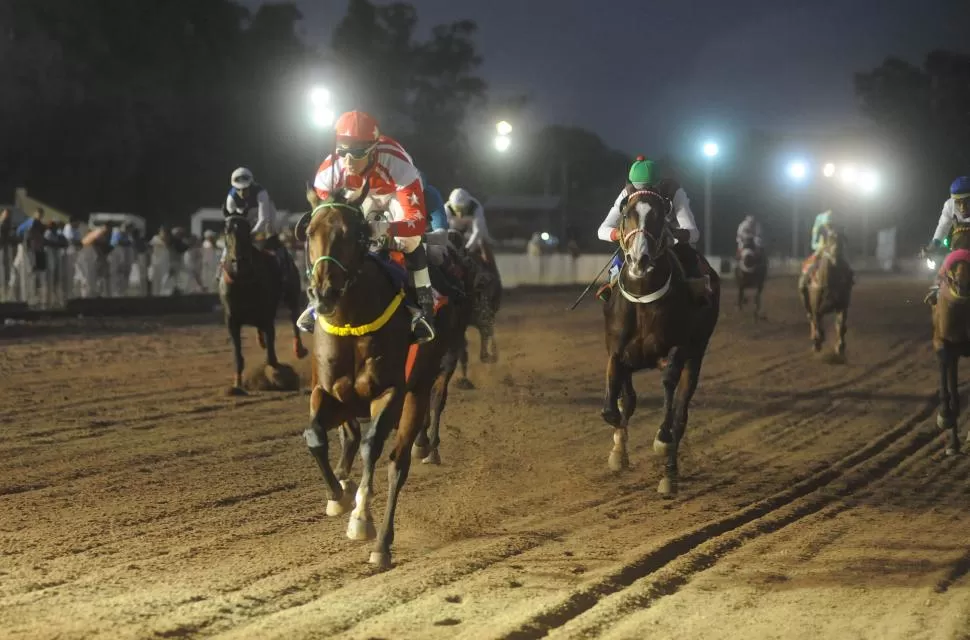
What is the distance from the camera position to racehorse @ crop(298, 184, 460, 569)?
7145 mm

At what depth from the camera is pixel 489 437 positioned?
1248cm

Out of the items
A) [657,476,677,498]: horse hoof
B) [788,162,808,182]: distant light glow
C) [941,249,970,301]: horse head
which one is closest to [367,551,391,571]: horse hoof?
[657,476,677,498]: horse hoof

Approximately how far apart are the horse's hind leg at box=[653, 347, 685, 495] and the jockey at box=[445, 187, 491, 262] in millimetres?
5769

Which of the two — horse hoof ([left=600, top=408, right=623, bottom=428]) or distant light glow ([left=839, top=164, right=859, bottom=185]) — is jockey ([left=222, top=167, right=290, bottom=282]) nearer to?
horse hoof ([left=600, top=408, right=623, bottom=428])

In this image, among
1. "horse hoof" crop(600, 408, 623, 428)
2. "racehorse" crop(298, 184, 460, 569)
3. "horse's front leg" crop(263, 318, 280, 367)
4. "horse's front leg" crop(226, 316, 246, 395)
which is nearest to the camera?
"racehorse" crop(298, 184, 460, 569)

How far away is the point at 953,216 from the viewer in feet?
39.4

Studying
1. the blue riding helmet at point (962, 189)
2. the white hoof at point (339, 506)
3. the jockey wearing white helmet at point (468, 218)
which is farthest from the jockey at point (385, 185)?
the jockey wearing white helmet at point (468, 218)

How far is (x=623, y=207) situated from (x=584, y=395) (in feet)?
19.7

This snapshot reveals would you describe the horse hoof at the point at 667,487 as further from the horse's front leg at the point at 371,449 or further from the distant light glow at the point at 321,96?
the distant light glow at the point at 321,96

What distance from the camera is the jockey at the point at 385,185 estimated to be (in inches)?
313

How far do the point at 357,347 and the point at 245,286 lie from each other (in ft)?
27.0

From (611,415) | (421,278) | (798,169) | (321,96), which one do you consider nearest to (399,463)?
(421,278)

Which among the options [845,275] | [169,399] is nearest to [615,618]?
[169,399]

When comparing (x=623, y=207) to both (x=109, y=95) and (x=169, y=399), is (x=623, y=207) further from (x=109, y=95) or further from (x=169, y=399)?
(x=109, y=95)
